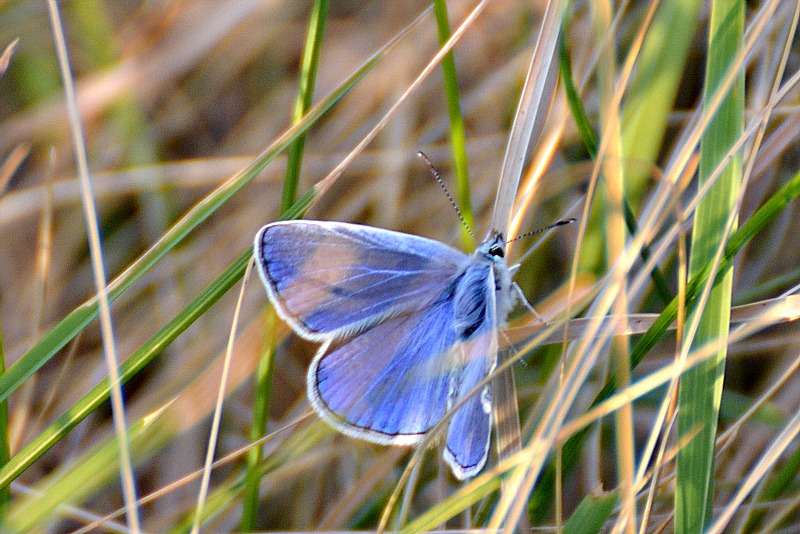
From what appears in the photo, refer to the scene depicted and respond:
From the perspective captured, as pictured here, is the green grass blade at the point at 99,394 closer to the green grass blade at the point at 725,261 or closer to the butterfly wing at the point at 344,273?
the butterfly wing at the point at 344,273

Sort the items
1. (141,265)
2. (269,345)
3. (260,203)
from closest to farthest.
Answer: (141,265) < (269,345) < (260,203)

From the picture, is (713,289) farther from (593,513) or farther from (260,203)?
(260,203)

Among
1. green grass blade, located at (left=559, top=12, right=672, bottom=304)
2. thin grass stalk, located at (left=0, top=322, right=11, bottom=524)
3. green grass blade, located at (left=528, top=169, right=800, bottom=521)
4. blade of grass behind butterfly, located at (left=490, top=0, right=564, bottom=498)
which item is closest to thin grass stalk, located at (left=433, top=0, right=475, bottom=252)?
blade of grass behind butterfly, located at (left=490, top=0, right=564, bottom=498)

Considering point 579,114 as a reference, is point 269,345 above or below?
below

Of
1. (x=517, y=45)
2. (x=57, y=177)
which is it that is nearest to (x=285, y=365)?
(x=57, y=177)

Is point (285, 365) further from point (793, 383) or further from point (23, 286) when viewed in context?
point (793, 383)

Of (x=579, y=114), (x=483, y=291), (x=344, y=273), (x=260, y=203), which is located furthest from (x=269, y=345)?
(x=260, y=203)
